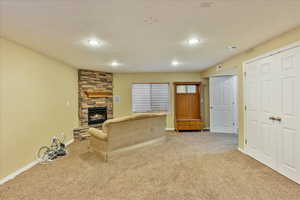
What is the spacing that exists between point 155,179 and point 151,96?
434cm

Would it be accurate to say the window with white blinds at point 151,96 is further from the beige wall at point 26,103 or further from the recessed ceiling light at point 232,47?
the recessed ceiling light at point 232,47

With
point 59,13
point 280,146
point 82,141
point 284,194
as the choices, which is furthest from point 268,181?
point 82,141

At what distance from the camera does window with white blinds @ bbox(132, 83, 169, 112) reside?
6.86m

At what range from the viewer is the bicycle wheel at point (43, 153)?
3646 millimetres

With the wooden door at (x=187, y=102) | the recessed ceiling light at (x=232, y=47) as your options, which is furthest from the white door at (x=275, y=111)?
the wooden door at (x=187, y=102)

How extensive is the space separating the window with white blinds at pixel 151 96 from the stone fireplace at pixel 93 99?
41.3 inches

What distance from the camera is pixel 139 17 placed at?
2.14 metres

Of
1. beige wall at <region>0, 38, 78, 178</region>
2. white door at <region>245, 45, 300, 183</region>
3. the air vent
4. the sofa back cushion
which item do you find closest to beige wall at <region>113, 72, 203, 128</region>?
the sofa back cushion

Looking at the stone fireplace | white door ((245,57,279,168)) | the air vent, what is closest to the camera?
the air vent

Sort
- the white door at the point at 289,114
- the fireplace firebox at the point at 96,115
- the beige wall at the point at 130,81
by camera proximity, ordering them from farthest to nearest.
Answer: the beige wall at the point at 130,81 → the fireplace firebox at the point at 96,115 → the white door at the point at 289,114

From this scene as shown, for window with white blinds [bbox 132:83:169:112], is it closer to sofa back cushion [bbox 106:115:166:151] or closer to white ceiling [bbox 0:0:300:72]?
sofa back cushion [bbox 106:115:166:151]

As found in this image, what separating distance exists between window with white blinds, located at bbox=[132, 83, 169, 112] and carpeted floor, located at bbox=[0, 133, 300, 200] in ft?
9.62

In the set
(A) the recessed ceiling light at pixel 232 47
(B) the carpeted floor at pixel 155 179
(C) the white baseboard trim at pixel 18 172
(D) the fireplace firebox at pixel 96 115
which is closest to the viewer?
(B) the carpeted floor at pixel 155 179

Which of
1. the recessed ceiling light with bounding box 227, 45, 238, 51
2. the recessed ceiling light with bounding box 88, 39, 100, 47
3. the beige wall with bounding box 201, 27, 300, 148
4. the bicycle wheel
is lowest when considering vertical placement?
the bicycle wheel
